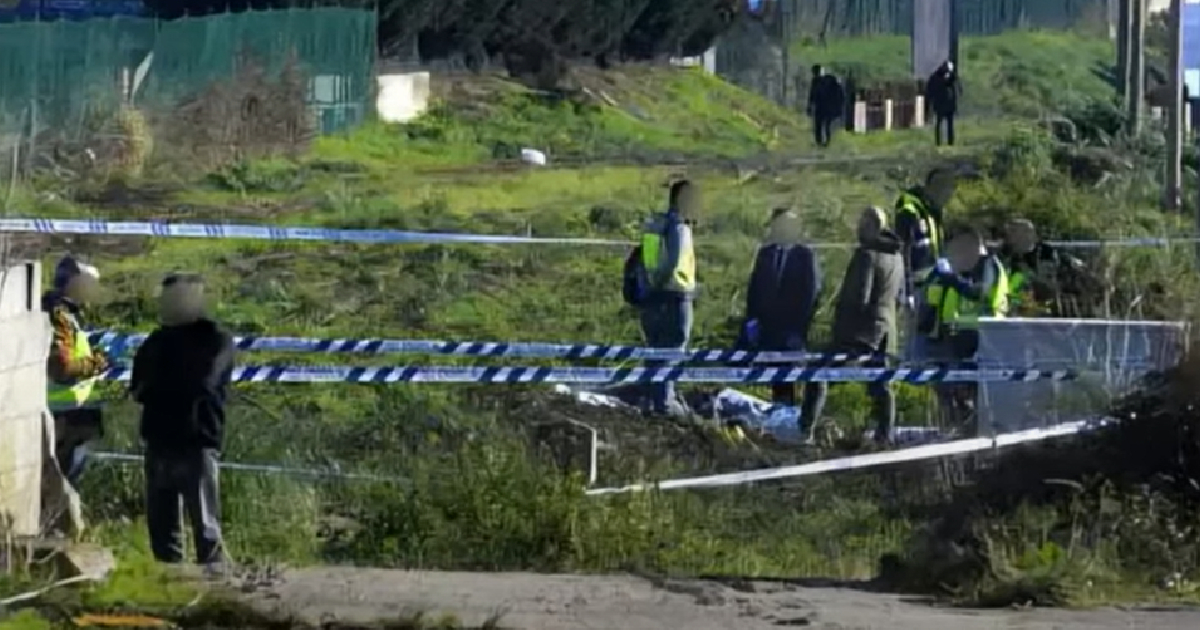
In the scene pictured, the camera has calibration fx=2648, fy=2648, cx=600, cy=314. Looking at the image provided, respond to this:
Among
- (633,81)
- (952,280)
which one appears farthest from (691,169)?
(952,280)

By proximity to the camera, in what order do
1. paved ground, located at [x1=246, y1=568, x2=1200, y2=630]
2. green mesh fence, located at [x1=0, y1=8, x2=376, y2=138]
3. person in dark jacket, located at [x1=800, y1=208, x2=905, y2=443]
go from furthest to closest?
person in dark jacket, located at [x1=800, y1=208, x2=905, y2=443], green mesh fence, located at [x1=0, y1=8, x2=376, y2=138], paved ground, located at [x1=246, y1=568, x2=1200, y2=630]

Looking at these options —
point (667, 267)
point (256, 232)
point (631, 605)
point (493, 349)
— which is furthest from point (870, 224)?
point (256, 232)

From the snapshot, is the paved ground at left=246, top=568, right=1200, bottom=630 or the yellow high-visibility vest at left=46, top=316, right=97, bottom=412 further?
the yellow high-visibility vest at left=46, top=316, right=97, bottom=412

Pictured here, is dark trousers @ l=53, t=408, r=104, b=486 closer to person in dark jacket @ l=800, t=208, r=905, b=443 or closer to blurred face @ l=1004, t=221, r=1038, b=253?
person in dark jacket @ l=800, t=208, r=905, b=443

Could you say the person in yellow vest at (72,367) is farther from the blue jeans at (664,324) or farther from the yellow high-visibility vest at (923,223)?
the yellow high-visibility vest at (923,223)

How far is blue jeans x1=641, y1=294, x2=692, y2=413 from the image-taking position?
10273mm

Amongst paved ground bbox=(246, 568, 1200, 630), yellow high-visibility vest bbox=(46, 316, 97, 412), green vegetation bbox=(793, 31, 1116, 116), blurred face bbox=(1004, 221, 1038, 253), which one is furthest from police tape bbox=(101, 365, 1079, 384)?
green vegetation bbox=(793, 31, 1116, 116)

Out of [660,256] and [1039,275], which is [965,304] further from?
[660,256]

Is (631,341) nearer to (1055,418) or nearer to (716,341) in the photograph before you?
(716,341)

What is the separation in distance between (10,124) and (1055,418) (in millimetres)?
4197

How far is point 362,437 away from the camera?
1029cm

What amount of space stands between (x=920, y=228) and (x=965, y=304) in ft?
1.12

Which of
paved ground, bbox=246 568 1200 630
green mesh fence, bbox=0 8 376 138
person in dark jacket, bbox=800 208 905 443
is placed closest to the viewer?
paved ground, bbox=246 568 1200 630

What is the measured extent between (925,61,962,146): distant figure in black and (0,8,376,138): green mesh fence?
217 cm
